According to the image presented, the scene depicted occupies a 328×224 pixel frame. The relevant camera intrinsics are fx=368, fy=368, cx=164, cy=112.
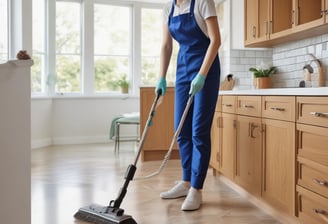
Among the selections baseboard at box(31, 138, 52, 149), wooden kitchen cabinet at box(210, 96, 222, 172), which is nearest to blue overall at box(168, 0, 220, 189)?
wooden kitchen cabinet at box(210, 96, 222, 172)

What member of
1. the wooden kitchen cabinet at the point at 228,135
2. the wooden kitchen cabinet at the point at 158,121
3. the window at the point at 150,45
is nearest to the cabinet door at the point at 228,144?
the wooden kitchen cabinet at the point at 228,135

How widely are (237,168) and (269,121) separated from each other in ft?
2.06

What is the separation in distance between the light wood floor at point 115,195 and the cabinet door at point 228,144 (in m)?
0.17

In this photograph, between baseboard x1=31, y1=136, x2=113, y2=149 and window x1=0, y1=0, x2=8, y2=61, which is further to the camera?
baseboard x1=31, y1=136, x2=113, y2=149

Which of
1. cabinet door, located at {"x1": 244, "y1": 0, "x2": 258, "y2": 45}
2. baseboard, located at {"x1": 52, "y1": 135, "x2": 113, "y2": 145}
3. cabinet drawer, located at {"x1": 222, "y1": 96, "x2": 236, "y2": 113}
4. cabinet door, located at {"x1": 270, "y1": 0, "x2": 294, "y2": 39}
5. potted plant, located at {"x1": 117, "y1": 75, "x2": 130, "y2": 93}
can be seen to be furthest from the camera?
potted plant, located at {"x1": 117, "y1": 75, "x2": 130, "y2": 93}

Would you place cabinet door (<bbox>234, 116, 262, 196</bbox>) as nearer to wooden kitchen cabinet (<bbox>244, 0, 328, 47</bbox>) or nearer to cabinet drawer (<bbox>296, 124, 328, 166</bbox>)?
cabinet drawer (<bbox>296, 124, 328, 166</bbox>)

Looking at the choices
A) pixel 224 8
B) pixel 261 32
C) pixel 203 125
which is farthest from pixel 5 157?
pixel 224 8

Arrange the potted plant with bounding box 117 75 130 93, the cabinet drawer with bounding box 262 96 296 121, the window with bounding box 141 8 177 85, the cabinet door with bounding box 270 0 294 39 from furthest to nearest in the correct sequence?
1. the window with bounding box 141 8 177 85
2. the potted plant with bounding box 117 75 130 93
3. the cabinet door with bounding box 270 0 294 39
4. the cabinet drawer with bounding box 262 96 296 121

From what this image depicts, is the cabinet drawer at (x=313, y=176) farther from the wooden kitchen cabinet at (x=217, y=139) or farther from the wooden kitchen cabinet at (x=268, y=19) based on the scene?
the wooden kitchen cabinet at (x=268, y=19)

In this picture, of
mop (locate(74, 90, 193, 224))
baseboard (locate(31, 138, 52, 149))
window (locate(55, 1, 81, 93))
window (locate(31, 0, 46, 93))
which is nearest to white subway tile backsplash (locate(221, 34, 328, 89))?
mop (locate(74, 90, 193, 224))

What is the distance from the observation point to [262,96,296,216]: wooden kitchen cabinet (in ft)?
6.48

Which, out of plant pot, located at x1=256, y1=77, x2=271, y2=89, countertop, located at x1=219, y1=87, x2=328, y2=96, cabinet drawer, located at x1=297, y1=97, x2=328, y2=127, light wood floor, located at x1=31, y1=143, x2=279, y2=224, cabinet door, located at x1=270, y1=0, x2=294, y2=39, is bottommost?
light wood floor, located at x1=31, y1=143, x2=279, y2=224

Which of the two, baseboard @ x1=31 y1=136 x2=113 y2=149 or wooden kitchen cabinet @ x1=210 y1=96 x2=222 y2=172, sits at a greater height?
wooden kitchen cabinet @ x1=210 y1=96 x2=222 y2=172

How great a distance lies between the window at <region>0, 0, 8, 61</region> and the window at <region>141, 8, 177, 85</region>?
2272 mm
